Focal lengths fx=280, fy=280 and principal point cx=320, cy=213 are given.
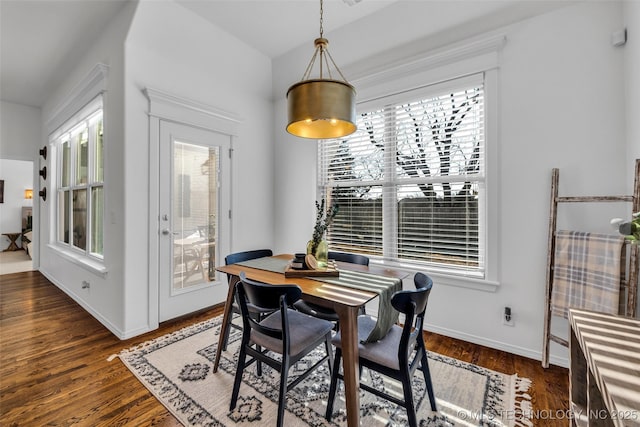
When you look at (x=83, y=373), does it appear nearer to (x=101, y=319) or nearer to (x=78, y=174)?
(x=101, y=319)

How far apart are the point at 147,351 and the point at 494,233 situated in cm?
305

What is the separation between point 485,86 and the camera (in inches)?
93.9

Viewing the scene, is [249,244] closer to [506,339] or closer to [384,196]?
[384,196]

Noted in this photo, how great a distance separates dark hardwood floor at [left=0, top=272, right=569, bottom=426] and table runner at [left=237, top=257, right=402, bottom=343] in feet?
3.22

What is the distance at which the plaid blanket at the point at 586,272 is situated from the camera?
177cm

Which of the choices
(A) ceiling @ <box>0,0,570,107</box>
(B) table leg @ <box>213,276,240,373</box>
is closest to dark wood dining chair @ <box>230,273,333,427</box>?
(B) table leg @ <box>213,276,240,373</box>

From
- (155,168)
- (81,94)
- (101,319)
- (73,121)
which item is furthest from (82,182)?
(101,319)

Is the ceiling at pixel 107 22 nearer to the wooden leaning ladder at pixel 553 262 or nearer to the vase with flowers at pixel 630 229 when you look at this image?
the wooden leaning ladder at pixel 553 262

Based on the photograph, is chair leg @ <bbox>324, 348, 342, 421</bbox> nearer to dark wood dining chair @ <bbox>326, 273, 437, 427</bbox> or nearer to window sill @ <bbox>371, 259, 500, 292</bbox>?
dark wood dining chair @ <bbox>326, 273, 437, 427</bbox>

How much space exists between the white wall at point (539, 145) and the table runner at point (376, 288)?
3.83 ft

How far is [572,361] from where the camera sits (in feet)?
4.32

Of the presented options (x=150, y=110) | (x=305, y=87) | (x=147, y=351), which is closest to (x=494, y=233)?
(x=305, y=87)

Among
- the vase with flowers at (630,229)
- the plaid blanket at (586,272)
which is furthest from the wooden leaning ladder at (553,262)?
the vase with flowers at (630,229)

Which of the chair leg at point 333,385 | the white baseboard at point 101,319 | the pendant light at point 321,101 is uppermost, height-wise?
the pendant light at point 321,101
